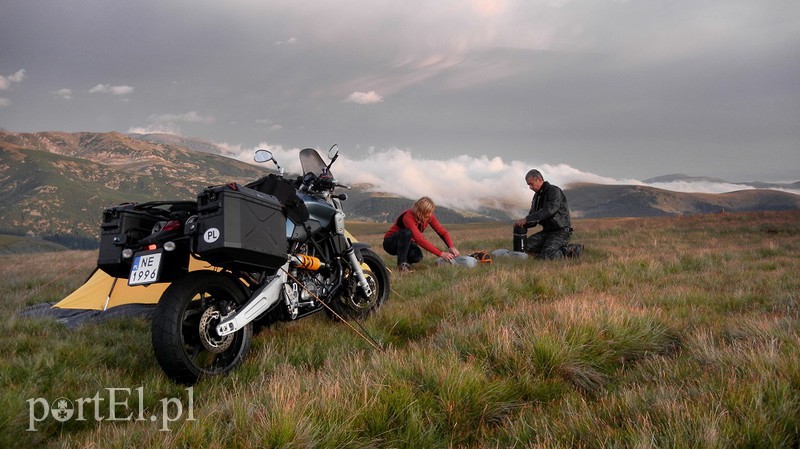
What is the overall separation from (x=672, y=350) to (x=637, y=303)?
5.04 feet

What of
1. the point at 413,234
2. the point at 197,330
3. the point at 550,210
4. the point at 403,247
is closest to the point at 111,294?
the point at 197,330

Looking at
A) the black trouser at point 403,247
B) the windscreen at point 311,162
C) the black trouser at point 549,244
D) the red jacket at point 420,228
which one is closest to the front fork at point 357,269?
the windscreen at point 311,162

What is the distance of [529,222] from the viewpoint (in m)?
11.4

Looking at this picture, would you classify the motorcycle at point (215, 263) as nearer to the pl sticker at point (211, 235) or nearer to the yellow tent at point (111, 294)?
the pl sticker at point (211, 235)

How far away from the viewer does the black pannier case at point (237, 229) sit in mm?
3613

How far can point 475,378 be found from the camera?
10.2 ft

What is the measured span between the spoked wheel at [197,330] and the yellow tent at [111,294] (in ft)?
9.99

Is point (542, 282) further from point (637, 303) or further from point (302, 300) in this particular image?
point (302, 300)

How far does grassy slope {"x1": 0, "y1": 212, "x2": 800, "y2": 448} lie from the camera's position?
7.93 ft

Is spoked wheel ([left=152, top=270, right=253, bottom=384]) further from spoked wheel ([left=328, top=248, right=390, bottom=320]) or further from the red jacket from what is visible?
the red jacket

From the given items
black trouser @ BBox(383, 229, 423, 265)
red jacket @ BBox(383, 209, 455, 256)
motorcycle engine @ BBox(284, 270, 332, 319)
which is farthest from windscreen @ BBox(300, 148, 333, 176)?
black trouser @ BBox(383, 229, 423, 265)

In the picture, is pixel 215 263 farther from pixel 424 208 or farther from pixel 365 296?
pixel 424 208

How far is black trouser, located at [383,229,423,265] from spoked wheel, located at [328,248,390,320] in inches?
143

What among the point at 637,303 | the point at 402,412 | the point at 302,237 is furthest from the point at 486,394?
the point at 637,303
